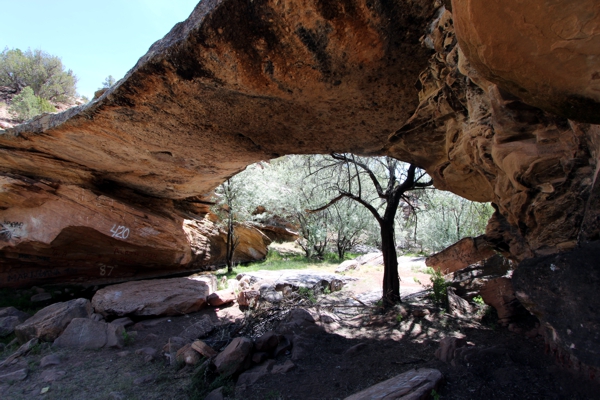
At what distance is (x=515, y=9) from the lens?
1.00 metres

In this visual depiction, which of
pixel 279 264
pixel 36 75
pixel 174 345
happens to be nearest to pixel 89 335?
pixel 174 345

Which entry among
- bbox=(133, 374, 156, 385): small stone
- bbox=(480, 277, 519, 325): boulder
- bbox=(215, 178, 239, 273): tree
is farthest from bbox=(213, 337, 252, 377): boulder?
bbox=(215, 178, 239, 273): tree

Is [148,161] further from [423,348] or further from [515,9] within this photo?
[515,9]

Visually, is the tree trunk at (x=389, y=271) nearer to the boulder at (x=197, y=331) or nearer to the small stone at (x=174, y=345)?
the boulder at (x=197, y=331)

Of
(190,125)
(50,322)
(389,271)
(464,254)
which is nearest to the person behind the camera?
(190,125)

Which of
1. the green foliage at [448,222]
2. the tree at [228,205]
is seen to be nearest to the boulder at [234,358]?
the tree at [228,205]

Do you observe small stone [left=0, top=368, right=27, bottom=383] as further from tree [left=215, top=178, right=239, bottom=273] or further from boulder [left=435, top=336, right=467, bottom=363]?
tree [left=215, top=178, right=239, bottom=273]

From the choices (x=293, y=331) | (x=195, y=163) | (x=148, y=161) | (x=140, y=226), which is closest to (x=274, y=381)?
(x=293, y=331)

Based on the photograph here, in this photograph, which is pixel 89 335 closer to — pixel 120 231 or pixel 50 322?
pixel 50 322

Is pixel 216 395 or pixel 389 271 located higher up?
pixel 389 271

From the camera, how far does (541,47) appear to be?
1044 millimetres

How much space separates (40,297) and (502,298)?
1001 cm

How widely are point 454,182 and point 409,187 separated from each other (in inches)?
73.7

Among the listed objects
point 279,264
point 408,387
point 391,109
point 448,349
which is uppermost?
point 391,109
